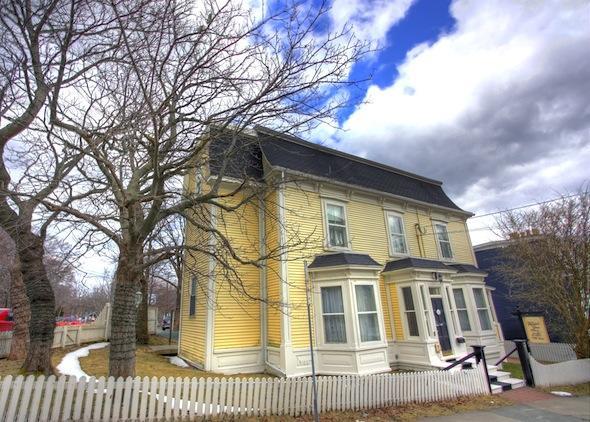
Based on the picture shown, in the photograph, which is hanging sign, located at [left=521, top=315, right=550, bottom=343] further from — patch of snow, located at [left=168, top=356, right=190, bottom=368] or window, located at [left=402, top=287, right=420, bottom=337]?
patch of snow, located at [left=168, top=356, right=190, bottom=368]

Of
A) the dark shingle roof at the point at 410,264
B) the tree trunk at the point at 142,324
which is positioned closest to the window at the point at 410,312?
the dark shingle roof at the point at 410,264

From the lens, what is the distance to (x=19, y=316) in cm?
1070

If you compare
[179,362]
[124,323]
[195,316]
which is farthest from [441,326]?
[124,323]

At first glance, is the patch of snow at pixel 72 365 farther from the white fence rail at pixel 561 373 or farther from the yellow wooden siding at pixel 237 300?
the white fence rail at pixel 561 373

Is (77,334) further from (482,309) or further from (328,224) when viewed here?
(482,309)

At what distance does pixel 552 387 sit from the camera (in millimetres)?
10852

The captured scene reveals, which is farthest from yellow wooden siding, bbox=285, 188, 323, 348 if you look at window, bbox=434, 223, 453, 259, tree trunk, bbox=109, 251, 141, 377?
window, bbox=434, 223, 453, 259

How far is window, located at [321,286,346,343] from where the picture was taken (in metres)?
10.8

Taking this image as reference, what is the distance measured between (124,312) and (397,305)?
33.0ft

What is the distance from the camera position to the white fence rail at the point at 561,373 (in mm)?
10945

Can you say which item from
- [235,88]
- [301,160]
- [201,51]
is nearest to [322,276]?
[301,160]

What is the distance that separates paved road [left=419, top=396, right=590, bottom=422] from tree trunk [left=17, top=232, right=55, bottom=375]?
9002 millimetres

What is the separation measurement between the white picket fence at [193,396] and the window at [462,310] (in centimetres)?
559

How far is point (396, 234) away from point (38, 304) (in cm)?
1318
